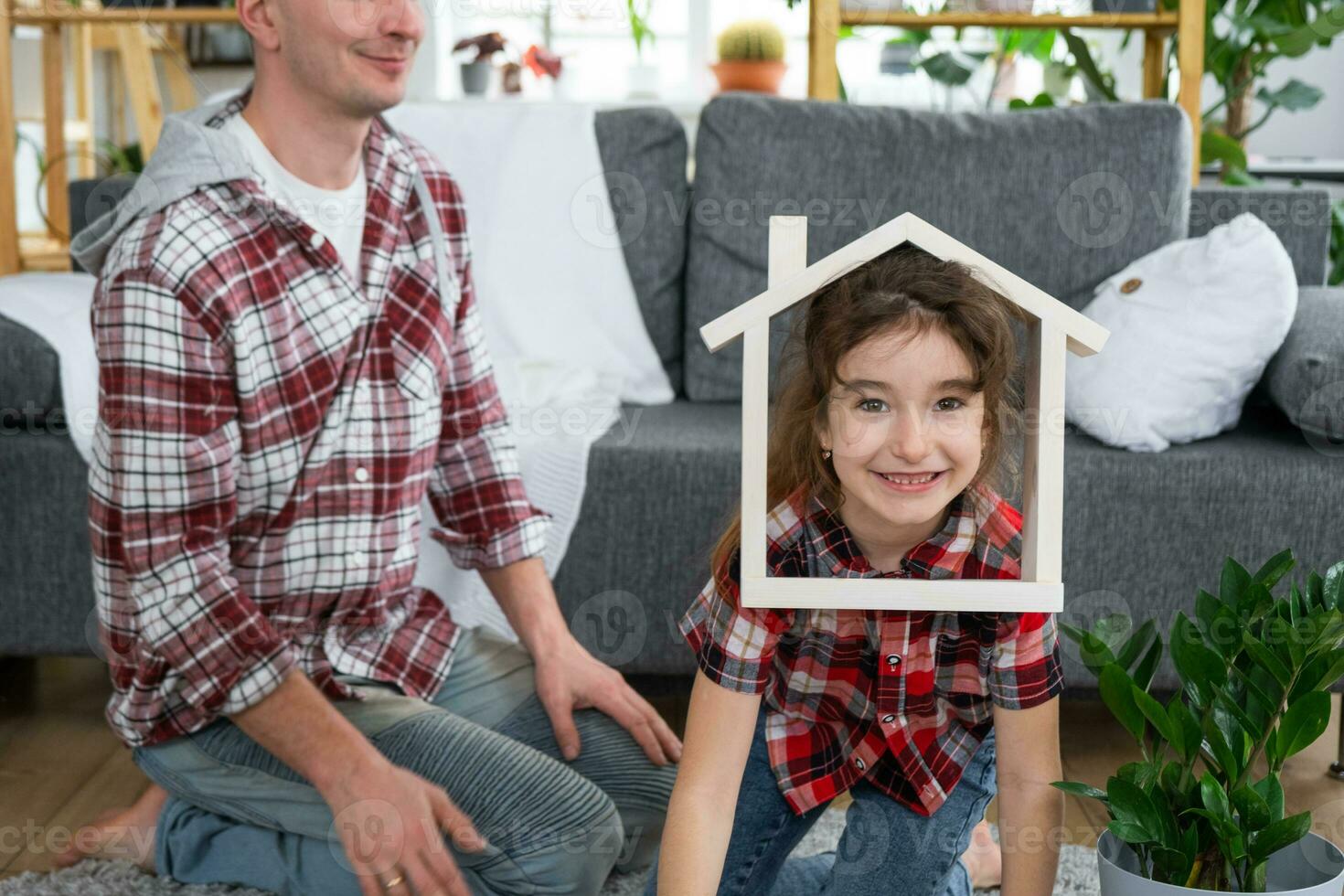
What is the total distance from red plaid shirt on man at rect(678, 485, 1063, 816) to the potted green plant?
0.06 meters

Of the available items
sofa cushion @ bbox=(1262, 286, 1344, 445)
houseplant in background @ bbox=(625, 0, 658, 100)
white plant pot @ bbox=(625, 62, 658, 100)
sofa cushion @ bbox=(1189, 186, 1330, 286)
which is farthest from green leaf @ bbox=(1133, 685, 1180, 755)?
white plant pot @ bbox=(625, 62, 658, 100)

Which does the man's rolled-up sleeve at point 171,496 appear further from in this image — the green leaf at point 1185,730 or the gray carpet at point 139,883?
the green leaf at point 1185,730

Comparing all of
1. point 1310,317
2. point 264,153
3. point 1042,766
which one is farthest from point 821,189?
point 1042,766

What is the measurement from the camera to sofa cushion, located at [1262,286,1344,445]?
1.56 m

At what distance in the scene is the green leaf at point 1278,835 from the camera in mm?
812

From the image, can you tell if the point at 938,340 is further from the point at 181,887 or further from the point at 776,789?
the point at 181,887

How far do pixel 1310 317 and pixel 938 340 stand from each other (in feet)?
3.60

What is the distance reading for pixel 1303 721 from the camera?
0.83m

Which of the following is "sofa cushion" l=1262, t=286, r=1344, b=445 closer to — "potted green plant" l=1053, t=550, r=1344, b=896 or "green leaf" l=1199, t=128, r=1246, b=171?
"potted green plant" l=1053, t=550, r=1344, b=896

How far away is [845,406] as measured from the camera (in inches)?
33.2

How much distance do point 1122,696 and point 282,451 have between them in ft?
2.39

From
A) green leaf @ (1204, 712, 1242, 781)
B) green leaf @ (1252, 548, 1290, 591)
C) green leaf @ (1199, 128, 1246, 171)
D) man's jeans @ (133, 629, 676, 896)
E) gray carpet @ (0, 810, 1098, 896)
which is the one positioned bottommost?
gray carpet @ (0, 810, 1098, 896)

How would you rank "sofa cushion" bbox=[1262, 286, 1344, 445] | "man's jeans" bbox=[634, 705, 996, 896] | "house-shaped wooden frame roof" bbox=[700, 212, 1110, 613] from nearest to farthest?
1. "house-shaped wooden frame roof" bbox=[700, 212, 1110, 613]
2. "man's jeans" bbox=[634, 705, 996, 896]
3. "sofa cushion" bbox=[1262, 286, 1344, 445]

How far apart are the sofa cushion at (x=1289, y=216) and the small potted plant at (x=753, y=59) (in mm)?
1442
